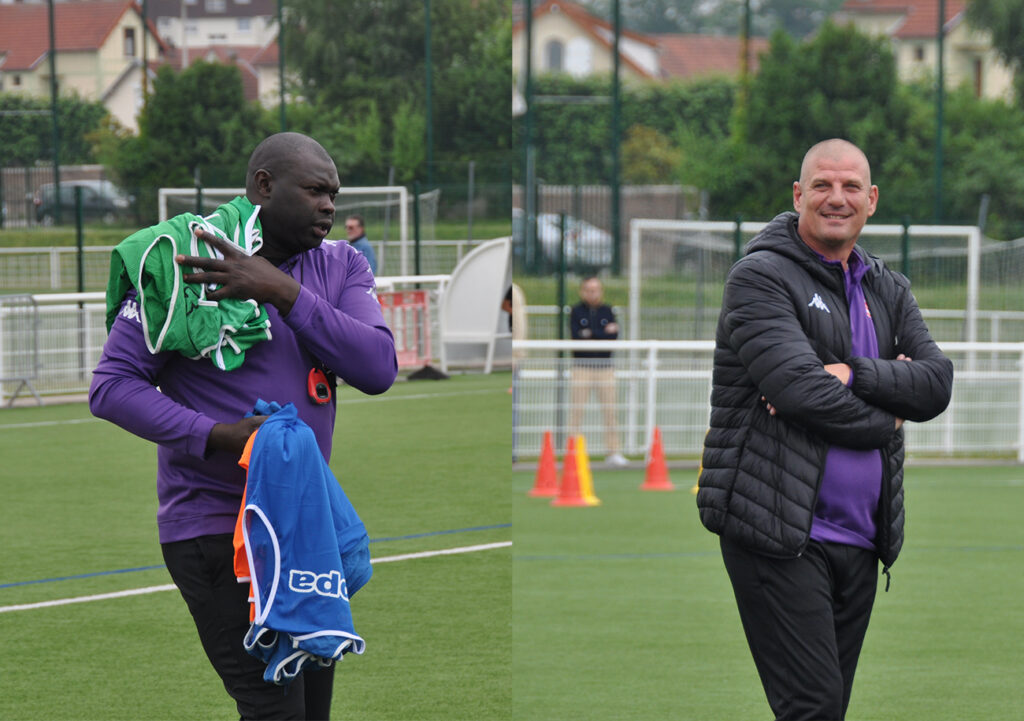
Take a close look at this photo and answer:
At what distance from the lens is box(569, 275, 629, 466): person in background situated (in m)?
12.6

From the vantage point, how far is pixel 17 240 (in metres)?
17.0

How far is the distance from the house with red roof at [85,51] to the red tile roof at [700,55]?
23.0 meters

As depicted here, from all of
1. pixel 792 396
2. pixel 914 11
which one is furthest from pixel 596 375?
pixel 914 11

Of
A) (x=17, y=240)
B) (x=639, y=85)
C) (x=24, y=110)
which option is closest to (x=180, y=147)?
(x=24, y=110)

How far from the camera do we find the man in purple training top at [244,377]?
8.47 ft

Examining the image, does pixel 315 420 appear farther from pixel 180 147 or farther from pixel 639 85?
pixel 639 85

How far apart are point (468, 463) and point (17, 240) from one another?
8844mm

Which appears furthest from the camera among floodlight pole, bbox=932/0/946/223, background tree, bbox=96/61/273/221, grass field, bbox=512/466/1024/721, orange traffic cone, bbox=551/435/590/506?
floodlight pole, bbox=932/0/946/223

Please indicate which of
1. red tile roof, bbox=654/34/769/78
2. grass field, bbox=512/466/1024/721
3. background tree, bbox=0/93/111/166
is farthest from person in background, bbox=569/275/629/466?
red tile roof, bbox=654/34/769/78

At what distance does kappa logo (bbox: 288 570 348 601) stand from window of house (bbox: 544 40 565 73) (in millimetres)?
36756

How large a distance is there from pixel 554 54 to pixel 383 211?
23177 millimetres

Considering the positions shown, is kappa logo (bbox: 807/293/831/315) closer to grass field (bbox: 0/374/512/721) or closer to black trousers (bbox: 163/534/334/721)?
black trousers (bbox: 163/534/334/721)

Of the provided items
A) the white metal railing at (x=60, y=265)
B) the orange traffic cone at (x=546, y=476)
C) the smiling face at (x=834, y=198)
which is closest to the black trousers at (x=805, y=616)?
the smiling face at (x=834, y=198)

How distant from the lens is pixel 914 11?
3362 cm
